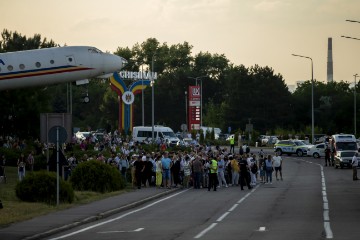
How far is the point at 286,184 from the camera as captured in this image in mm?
52031

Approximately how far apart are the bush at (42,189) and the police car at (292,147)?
193 feet

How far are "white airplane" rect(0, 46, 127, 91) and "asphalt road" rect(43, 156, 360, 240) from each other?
31.2 feet

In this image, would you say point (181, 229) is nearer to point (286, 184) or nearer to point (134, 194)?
point (134, 194)

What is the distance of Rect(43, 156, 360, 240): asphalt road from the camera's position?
2444 centimetres

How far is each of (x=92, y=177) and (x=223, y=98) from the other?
145239 millimetres

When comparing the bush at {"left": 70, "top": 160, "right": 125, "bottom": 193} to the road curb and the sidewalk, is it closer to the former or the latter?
the sidewalk

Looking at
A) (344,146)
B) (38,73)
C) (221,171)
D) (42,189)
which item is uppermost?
(38,73)

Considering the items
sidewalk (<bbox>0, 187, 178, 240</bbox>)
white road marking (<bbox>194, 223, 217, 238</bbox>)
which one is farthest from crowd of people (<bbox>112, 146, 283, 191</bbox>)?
white road marking (<bbox>194, 223, 217, 238</bbox>)

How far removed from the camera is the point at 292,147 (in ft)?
307

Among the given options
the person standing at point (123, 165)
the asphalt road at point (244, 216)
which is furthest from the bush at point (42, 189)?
the person standing at point (123, 165)

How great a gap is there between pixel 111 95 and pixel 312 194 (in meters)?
139

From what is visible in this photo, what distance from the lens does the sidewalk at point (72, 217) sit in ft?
80.8

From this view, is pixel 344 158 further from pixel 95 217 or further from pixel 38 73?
pixel 95 217

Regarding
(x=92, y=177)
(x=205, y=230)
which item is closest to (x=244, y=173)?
(x=92, y=177)
